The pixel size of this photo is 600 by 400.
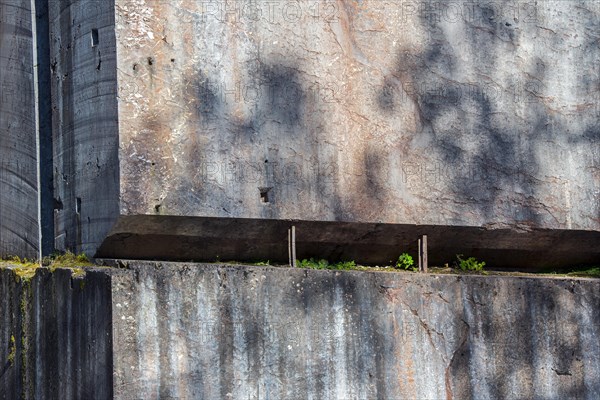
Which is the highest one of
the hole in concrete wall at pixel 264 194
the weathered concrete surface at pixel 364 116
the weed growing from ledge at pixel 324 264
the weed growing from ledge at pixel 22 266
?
the weathered concrete surface at pixel 364 116

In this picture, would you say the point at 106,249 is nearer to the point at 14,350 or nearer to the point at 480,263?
the point at 14,350

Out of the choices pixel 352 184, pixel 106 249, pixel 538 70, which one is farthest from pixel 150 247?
pixel 538 70

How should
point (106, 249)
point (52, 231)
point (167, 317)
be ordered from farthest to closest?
point (52, 231)
point (106, 249)
point (167, 317)

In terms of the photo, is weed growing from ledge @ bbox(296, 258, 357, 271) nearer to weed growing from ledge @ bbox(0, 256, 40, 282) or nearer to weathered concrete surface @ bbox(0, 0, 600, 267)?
weathered concrete surface @ bbox(0, 0, 600, 267)

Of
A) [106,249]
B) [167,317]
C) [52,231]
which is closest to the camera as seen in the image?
[167,317]

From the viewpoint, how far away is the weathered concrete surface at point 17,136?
5684mm

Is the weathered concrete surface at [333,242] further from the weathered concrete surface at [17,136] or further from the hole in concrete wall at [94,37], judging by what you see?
the hole in concrete wall at [94,37]

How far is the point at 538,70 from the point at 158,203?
7.13ft

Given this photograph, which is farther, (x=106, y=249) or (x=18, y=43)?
(x=18, y=43)

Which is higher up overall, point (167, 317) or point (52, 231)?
→ point (52, 231)

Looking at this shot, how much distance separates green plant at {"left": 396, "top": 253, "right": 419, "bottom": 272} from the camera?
5.59 metres

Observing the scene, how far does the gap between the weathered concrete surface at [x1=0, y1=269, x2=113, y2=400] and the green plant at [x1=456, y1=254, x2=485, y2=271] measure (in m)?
1.91

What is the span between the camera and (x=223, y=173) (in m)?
5.21

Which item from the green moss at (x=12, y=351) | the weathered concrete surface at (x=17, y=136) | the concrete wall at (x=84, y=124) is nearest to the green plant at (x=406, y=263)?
the concrete wall at (x=84, y=124)
